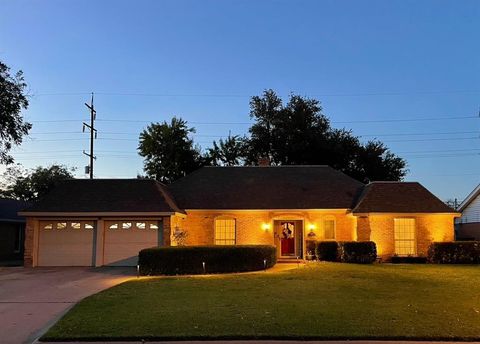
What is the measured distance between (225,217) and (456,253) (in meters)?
11.3

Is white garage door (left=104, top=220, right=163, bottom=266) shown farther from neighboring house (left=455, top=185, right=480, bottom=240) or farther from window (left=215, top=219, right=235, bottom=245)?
neighboring house (left=455, top=185, right=480, bottom=240)

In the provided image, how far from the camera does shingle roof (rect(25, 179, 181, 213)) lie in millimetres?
24203

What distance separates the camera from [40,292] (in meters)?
15.1

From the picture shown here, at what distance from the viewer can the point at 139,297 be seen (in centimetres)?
1319

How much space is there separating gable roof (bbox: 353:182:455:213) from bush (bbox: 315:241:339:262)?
214 centimetres

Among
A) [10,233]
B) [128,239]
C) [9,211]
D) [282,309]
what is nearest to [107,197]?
[128,239]

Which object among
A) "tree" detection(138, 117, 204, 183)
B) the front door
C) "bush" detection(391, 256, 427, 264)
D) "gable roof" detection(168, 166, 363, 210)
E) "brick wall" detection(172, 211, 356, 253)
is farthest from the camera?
"tree" detection(138, 117, 204, 183)

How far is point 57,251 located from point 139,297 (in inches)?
497

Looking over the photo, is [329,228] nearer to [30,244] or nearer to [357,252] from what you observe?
[357,252]

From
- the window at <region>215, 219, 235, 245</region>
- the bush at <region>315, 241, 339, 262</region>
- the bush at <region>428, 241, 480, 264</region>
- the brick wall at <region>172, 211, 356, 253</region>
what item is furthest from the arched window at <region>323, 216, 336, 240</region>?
the bush at <region>428, 241, 480, 264</region>

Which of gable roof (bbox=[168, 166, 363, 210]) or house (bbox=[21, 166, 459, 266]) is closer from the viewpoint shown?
house (bbox=[21, 166, 459, 266])

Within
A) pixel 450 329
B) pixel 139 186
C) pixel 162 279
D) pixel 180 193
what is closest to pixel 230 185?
pixel 180 193

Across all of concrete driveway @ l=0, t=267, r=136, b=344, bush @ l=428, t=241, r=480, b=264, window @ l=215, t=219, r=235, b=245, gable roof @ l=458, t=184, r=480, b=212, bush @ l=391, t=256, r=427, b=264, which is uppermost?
gable roof @ l=458, t=184, r=480, b=212

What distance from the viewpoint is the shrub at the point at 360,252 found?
23.6 metres
